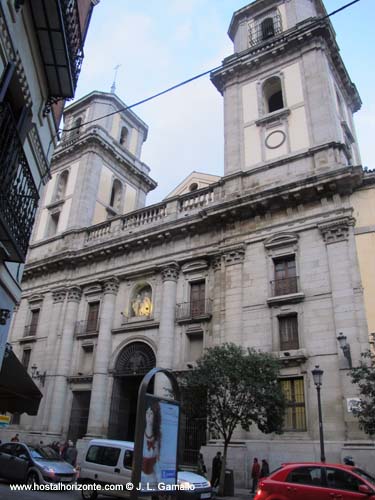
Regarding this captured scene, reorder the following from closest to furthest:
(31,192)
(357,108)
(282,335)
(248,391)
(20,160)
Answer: (20,160) → (31,192) → (248,391) → (282,335) → (357,108)

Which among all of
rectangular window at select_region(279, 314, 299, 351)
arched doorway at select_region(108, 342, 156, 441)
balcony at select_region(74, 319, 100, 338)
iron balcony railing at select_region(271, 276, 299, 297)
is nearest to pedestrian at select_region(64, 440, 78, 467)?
arched doorway at select_region(108, 342, 156, 441)

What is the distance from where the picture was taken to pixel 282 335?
19.5 meters

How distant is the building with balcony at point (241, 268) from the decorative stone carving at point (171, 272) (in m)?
0.08

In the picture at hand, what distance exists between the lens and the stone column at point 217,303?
839 inches

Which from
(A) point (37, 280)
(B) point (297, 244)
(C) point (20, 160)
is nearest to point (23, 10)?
(C) point (20, 160)

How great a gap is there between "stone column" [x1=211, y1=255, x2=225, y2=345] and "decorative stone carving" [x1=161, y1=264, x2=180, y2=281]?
7.49 ft

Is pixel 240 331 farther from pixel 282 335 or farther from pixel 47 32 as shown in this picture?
pixel 47 32

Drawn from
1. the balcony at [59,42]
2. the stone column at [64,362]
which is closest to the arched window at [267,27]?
the stone column at [64,362]

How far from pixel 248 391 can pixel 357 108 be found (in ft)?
76.4

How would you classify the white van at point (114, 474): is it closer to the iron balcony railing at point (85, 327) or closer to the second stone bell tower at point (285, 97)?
the iron balcony railing at point (85, 327)

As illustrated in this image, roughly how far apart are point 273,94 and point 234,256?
12305 millimetres

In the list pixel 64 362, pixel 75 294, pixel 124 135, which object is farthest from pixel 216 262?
pixel 124 135

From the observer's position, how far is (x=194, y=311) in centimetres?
2323

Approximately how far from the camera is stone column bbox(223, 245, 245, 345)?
20.4 meters
